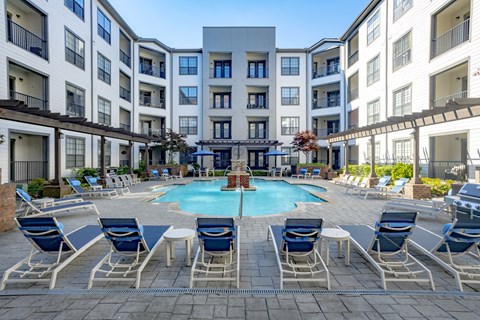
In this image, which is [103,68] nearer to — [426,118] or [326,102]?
[426,118]

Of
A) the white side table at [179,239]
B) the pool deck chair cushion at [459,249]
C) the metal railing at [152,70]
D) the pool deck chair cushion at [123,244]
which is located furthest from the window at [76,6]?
the pool deck chair cushion at [459,249]

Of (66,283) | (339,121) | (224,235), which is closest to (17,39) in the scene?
(66,283)

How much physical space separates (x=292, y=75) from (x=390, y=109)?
42.2 feet

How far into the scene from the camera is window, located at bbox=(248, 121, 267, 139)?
29.0 meters

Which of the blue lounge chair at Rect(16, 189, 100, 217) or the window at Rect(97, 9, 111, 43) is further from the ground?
the window at Rect(97, 9, 111, 43)

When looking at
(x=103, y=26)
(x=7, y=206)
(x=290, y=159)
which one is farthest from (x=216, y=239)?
(x=290, y=159)

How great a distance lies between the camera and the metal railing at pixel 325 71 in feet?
88.2

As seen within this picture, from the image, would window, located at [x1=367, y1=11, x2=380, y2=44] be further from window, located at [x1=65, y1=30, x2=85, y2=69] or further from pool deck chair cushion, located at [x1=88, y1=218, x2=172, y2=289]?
pool deck chair cushion, located at [x1=88, y1=218, x2=172, y2=289]

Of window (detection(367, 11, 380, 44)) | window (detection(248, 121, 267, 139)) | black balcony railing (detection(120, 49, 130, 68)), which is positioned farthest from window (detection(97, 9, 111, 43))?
window (detection(367, 11, 380, 44))

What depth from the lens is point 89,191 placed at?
1166 cm

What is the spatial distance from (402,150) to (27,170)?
2342 centimetres

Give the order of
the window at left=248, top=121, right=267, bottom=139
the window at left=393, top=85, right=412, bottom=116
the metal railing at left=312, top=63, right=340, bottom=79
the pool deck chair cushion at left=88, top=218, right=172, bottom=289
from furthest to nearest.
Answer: the window at left=248, top=121, right=267, bottom=139
the metal railing at left=312, top=63, right=340, bottom=79
the window at left=393, top=85, right=412, bottom=116
the pool deck chair cushion at left=88, top=218, right=172, bottom=289

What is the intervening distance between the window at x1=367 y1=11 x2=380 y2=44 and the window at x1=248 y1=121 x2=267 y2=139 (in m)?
13.1

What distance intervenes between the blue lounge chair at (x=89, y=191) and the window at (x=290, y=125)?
2025cm
